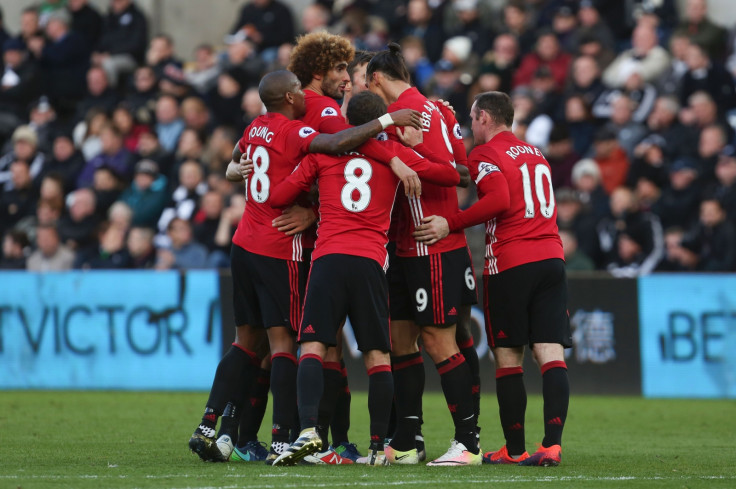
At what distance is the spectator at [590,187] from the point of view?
47.6 feet

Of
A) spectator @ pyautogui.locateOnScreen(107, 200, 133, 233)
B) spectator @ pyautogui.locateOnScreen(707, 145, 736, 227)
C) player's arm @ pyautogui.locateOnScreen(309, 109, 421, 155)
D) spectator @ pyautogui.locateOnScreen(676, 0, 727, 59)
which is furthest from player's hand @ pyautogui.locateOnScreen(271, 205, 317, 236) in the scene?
spectator @ pyautogui.locateOnScreen(107, 200, 133, 233)

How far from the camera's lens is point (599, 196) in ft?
47.9

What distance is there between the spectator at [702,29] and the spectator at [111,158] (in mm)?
7811

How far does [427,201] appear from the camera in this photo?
7.92 metres

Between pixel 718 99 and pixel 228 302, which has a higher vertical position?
pixel 718 99

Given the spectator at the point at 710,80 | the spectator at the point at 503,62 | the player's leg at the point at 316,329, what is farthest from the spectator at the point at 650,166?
the player's leg at the point at 316,329

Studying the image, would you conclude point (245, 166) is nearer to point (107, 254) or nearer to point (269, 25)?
point (107, 254)

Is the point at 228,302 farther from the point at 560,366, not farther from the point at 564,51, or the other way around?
the point at 560,366

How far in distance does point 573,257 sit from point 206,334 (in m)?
4.21

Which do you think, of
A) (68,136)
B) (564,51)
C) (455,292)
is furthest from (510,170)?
(68,136)

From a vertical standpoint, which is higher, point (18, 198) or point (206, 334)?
point (18, 198)

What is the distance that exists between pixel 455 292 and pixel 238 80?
36.1 feet

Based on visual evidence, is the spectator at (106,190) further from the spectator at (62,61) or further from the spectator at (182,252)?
the spectator at (62,61)

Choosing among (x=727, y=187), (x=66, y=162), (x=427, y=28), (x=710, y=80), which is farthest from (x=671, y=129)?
(x=66, y=162)
